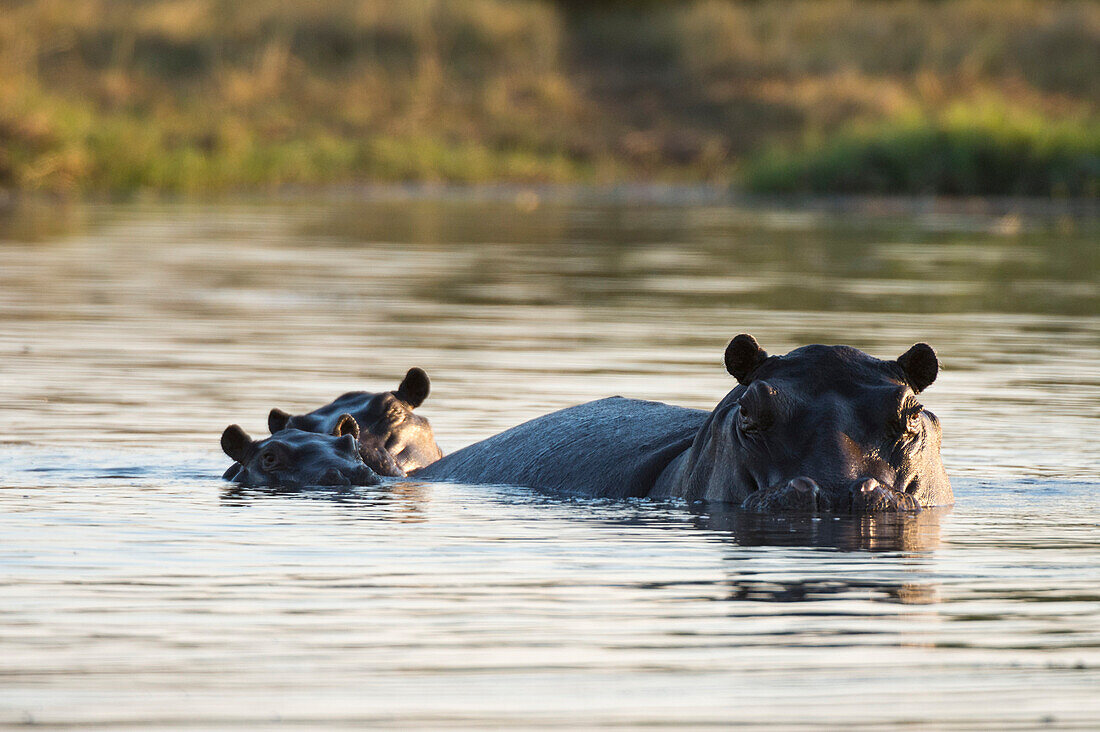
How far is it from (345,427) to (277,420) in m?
0.39

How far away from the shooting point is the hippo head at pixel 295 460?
884 cm

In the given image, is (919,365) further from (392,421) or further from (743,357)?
(392,421)

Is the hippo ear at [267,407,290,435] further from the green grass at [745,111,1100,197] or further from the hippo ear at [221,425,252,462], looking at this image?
the green grass at [745,111,1100,197]

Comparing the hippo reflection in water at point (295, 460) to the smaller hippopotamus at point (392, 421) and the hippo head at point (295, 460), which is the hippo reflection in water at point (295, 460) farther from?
the smaller hippopotamus at point (392, 421)

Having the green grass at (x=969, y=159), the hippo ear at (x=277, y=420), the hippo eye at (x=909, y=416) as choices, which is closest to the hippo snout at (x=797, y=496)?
the hippo eye at (x=909, y=416)

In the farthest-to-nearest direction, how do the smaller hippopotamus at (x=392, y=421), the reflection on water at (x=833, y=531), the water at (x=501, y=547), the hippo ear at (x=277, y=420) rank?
the smaller hippopotamus at (x=392, y=421), the hippo ear at (x=277, y=420), the reflection on water at (x=833, y=531), the water at (x=501, y=547)

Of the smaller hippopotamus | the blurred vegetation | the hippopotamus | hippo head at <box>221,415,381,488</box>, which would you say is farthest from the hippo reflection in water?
the blurred vegetation

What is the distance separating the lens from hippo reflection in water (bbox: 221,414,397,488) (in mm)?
8844

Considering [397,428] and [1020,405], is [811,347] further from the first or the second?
[1020,405]

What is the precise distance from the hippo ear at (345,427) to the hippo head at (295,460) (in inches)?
4.5

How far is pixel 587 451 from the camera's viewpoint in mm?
8828

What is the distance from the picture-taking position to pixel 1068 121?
36.2 metres

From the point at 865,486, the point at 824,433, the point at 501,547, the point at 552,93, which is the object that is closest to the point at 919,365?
the point at 824,433

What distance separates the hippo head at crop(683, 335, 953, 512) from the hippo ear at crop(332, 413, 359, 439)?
2089 millimetres
